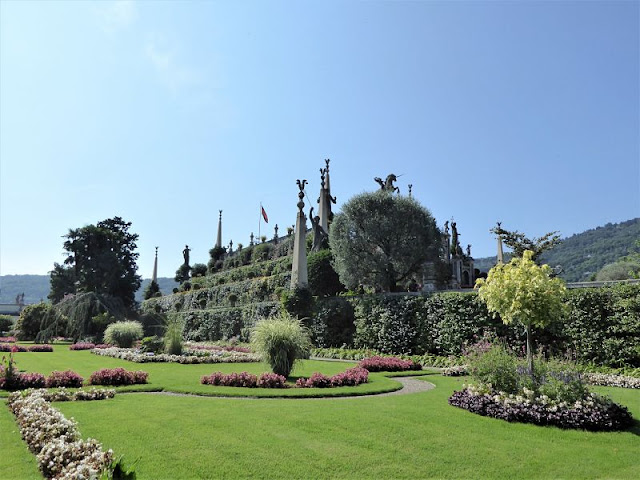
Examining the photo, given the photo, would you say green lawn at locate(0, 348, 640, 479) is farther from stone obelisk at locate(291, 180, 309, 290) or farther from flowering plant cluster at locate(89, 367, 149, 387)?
stone obelisk at locate(291, 180, 309, 290)

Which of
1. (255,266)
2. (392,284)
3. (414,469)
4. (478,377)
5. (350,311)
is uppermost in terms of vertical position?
(255,266)

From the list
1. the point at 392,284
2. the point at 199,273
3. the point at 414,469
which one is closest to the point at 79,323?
the point at 392,284

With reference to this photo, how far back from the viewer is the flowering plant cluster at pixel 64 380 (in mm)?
11711

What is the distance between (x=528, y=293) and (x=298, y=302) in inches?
711

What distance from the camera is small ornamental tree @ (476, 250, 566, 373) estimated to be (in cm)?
924

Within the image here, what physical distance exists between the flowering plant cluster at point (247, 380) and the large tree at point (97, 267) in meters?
40.3

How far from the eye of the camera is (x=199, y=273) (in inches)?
2408

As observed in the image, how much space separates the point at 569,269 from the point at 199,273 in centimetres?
6243

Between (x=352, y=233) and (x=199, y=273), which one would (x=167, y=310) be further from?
(x=352, y=233)

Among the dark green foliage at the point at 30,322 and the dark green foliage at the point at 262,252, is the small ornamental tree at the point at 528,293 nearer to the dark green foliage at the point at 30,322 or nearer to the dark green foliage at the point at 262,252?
the dark green foliage at the point at 262,252

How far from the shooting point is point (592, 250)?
8881 centimetres

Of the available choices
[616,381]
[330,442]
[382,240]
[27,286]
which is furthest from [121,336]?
[27,286]

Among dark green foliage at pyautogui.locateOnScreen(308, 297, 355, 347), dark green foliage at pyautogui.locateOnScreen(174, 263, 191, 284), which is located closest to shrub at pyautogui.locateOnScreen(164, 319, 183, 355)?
dark green foliage at pyautogui.locateOnScreen(308, 297, 355, 347)

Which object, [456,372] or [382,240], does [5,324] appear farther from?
[456,372]
